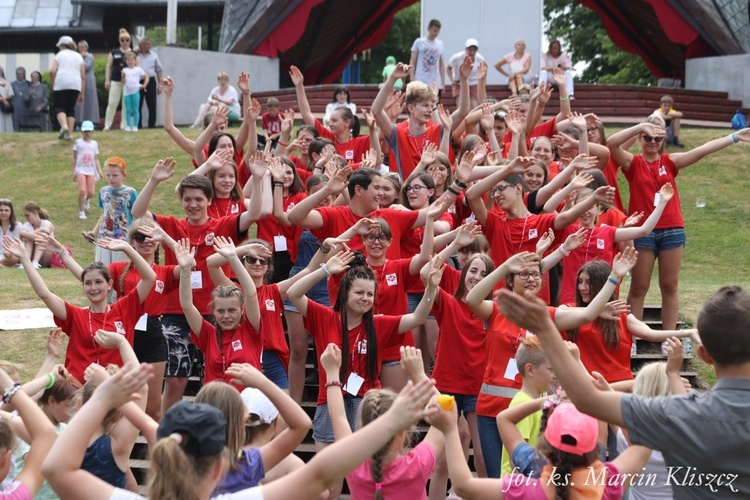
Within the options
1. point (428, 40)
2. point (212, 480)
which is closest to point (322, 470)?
point (212, 480)

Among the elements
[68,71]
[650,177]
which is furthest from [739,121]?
[68,71]

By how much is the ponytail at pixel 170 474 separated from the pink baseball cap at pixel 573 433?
4.50 ft

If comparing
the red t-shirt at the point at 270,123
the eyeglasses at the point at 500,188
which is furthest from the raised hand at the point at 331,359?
the red t-shirt at the point at 270,123

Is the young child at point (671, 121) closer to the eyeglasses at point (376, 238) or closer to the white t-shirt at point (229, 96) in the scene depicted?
the white t-shirt at point (229, 96)

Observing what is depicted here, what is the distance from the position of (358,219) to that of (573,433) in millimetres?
4085

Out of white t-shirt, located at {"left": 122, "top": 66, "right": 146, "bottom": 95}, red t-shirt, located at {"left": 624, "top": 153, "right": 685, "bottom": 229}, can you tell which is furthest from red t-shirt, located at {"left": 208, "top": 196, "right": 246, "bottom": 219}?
white t-shirt, located at {"left": 122, "top": 66, "right": 146, "bottom": 95}

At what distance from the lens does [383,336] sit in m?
6.46

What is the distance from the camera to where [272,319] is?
6.84m

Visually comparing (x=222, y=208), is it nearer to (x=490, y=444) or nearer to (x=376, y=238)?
(x=376, y=238)

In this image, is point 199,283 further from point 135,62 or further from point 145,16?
point 145,16

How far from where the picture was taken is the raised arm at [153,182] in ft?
24.6

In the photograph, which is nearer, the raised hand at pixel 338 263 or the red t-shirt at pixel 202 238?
the raised hand at pixel 338 263

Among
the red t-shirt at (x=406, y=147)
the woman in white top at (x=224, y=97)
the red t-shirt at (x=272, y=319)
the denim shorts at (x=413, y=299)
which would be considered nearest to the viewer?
the red t-shirt at (x=272, y=319)

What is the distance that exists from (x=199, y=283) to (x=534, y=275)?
8.38 feet
